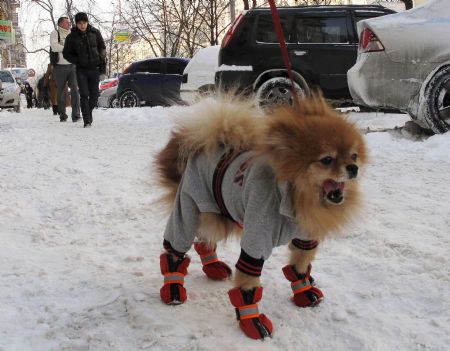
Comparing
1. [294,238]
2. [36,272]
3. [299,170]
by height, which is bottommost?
[36,272]

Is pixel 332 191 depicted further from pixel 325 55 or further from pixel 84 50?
pixel 84 50

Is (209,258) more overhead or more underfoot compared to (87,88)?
more underfoot

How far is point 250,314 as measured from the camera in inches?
85.6

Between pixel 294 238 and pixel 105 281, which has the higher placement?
pixel 294 238

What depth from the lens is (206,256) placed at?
2811 millimetres

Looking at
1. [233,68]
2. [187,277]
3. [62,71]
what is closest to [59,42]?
[62,71]

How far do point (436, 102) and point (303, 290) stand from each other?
4304 millimetres

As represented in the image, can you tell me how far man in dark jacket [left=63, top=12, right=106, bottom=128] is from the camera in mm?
8914

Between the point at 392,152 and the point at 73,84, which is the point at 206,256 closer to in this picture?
the point at 392,152

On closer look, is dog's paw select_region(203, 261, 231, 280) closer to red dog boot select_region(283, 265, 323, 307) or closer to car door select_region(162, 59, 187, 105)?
red dog boot select_region(283, 265, 323, 307)

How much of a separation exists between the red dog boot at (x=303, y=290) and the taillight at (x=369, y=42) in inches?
182

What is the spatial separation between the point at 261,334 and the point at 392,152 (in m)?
4.05

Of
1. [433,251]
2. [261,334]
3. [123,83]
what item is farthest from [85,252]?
[123,83]

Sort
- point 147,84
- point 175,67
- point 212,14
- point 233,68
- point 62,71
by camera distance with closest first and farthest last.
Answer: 1. point 233,68
2. point 62,71
3. point 147,84
4. point 175,67
5. point 212,14
